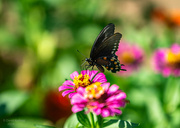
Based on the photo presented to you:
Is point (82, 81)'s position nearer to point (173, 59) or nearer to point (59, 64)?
point (173, 59)

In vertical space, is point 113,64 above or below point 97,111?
above

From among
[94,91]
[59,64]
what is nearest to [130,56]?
[59,64]

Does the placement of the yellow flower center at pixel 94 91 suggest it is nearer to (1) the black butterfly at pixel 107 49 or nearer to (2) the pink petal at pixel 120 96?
(2) the pink petal at pixel 120 96

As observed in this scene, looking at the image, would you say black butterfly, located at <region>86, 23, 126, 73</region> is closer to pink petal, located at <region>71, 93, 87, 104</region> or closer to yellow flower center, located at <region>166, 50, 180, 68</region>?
pink petal, located at <region>71, 93, 87, 104</region>

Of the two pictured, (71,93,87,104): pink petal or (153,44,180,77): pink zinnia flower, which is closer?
(71,93,87,104): pink petal

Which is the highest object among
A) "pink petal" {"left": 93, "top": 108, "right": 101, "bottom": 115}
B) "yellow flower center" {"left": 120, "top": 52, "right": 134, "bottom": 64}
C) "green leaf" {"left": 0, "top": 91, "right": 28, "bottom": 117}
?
"yellow flower center" {"left": 120, "top": 52, "right": 134, "bottom": 64}

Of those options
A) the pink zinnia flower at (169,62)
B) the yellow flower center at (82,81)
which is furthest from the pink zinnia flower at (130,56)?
the yellow flower center at (82,81)

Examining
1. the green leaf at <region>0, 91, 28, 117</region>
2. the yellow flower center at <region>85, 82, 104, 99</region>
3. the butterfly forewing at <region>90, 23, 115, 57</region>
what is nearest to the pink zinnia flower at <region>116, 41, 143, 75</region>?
the green leaf at <region>0, 91, 28, 117</region>
